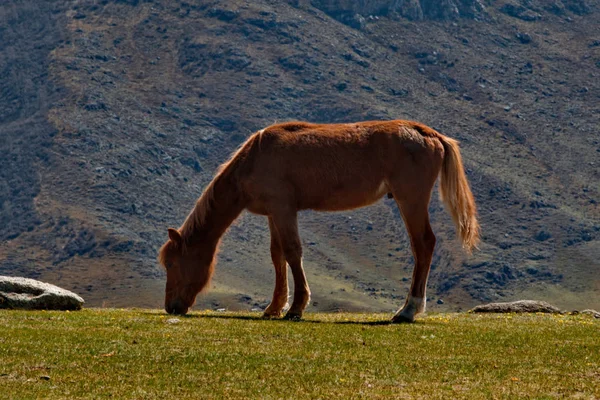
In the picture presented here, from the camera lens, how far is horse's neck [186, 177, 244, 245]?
27.5 m

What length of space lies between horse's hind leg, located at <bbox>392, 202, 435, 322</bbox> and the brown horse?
0.03 m

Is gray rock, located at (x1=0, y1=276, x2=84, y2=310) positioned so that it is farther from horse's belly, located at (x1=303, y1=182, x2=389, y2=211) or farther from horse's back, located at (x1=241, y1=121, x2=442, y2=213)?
horse's belly, located at (x1=303, y1=182, x2=389, y2=211)

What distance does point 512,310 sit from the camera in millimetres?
32688

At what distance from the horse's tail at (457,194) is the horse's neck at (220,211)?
5540 millimetres

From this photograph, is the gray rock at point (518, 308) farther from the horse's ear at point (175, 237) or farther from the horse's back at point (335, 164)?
the horse's ear at point (175, 237)

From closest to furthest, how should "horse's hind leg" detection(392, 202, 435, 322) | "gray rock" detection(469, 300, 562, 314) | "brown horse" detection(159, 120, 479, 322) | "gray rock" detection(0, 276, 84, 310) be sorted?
"horse's hind leg" detection(392, 202, 435, 322), "brown horse" detection(159, 120, 479, 322), "gray rock" detection(0, 276, 84, 310), "gray rock" detection(469, 300, 562, 314)

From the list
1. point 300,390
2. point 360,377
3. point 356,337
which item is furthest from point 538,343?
point 300,390

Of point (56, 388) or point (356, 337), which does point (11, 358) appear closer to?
point (56, 388)

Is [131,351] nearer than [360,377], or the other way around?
[360,377]

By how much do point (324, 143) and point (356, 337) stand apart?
7.11 meters

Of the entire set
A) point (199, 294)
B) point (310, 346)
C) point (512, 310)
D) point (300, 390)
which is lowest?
point (512, 310)

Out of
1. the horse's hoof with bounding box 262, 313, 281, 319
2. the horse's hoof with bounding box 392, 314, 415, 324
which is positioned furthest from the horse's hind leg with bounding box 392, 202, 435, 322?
the horse's hoof with bounding box 262, 313, 281, 319

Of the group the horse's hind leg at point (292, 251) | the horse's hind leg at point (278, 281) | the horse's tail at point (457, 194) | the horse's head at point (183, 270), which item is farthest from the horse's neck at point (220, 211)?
the horse's tail at point (457, 194)

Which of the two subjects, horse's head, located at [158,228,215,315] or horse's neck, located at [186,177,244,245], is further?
horse's neck, located at [186,177,244,245]
